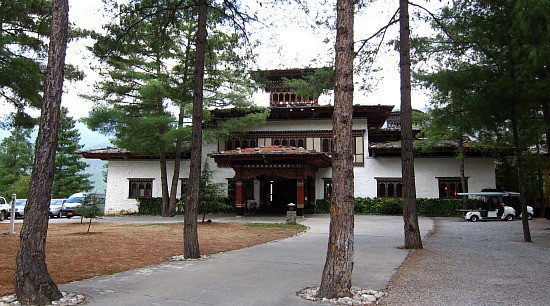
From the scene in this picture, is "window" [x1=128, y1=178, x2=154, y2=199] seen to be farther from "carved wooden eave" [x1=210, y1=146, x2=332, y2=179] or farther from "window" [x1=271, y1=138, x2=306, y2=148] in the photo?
"window" [x1=271, y1=138, x2=306, y2=148]

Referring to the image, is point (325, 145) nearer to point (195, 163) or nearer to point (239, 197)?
point (239, 197)

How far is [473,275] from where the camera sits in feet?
25.2

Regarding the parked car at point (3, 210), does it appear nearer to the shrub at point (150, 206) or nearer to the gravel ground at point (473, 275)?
the shrub at point (150, 206)

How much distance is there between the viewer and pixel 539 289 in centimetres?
652

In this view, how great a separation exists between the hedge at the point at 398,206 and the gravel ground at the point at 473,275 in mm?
14864

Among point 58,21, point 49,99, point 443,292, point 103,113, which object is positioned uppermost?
point 103,113

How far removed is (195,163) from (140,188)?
23923mm

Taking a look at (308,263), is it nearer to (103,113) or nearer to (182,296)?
(182,296)

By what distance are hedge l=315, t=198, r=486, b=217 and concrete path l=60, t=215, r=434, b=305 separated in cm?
1785

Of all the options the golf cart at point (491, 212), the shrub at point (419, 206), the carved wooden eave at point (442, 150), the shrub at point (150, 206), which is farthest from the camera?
the shrub at point (150, 206)

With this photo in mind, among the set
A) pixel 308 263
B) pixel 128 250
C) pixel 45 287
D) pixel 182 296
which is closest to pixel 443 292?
pixel 308 263

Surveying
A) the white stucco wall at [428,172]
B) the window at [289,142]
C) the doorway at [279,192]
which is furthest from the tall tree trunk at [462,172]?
the doorway at [279,192]

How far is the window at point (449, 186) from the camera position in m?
28.8

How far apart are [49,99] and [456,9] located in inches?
→ 466
